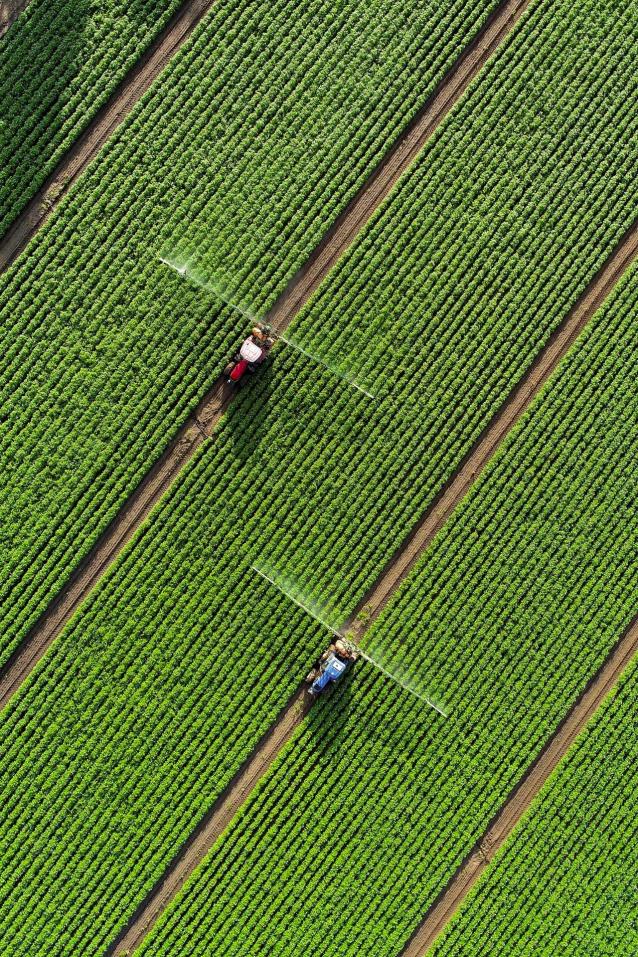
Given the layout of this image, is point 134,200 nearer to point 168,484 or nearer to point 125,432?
point 125,432

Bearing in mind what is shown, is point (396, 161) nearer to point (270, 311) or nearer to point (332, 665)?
point (270, 311)

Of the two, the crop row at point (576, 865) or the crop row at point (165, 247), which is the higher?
the crop row at point (165, 247)

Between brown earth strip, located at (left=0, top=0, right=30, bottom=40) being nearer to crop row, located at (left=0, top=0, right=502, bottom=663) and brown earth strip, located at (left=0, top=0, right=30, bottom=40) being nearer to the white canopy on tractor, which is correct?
crop row, located at (left=0, top=0, right=502, bottom=663)

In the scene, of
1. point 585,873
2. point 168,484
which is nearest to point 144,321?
point 168,484

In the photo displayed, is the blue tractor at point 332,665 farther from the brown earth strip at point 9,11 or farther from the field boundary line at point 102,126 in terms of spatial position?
the brown earth strip at point 9,11

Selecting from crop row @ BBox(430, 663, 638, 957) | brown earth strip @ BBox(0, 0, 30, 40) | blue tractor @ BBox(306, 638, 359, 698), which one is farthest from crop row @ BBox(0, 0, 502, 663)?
crop row @ BBox(430, 663, 638, 957)

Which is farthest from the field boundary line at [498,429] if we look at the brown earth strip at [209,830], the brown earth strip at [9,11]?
the brown earth strip at [9,11]

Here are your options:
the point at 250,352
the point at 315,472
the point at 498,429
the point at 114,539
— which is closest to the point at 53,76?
the point at 250,352
